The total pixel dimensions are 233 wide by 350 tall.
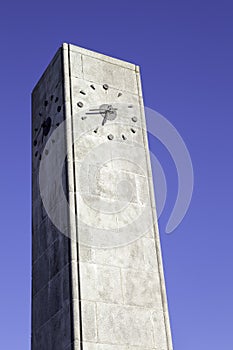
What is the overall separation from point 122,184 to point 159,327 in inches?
149

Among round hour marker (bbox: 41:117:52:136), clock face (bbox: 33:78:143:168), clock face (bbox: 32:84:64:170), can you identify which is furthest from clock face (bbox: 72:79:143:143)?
round hour marker (bbox: 41:117:52:136)

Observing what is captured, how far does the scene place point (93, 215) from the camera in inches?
554

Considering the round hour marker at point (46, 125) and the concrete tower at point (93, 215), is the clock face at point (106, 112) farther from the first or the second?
the round hour marker at point (46, 125)

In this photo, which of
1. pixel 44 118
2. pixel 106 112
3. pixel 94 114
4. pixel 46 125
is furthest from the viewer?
pixel 44 118

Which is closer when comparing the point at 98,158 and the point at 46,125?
the point at 98,158

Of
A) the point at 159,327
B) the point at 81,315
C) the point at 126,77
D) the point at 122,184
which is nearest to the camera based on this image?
the point at 81,315

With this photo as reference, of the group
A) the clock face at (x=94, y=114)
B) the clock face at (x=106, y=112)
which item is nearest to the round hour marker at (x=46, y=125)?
the clock face at (x=94, y=114)

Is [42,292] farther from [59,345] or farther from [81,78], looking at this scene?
[81,78]

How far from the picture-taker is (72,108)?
15.2 meters

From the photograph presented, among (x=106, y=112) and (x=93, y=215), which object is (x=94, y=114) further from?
(x=93, y=215)

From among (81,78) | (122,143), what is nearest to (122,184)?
(122,143)

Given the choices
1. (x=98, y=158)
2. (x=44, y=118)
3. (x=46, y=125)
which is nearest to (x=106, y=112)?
(x=98, y=158)

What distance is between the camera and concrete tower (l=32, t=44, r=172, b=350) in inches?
512

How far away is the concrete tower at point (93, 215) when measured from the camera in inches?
512
